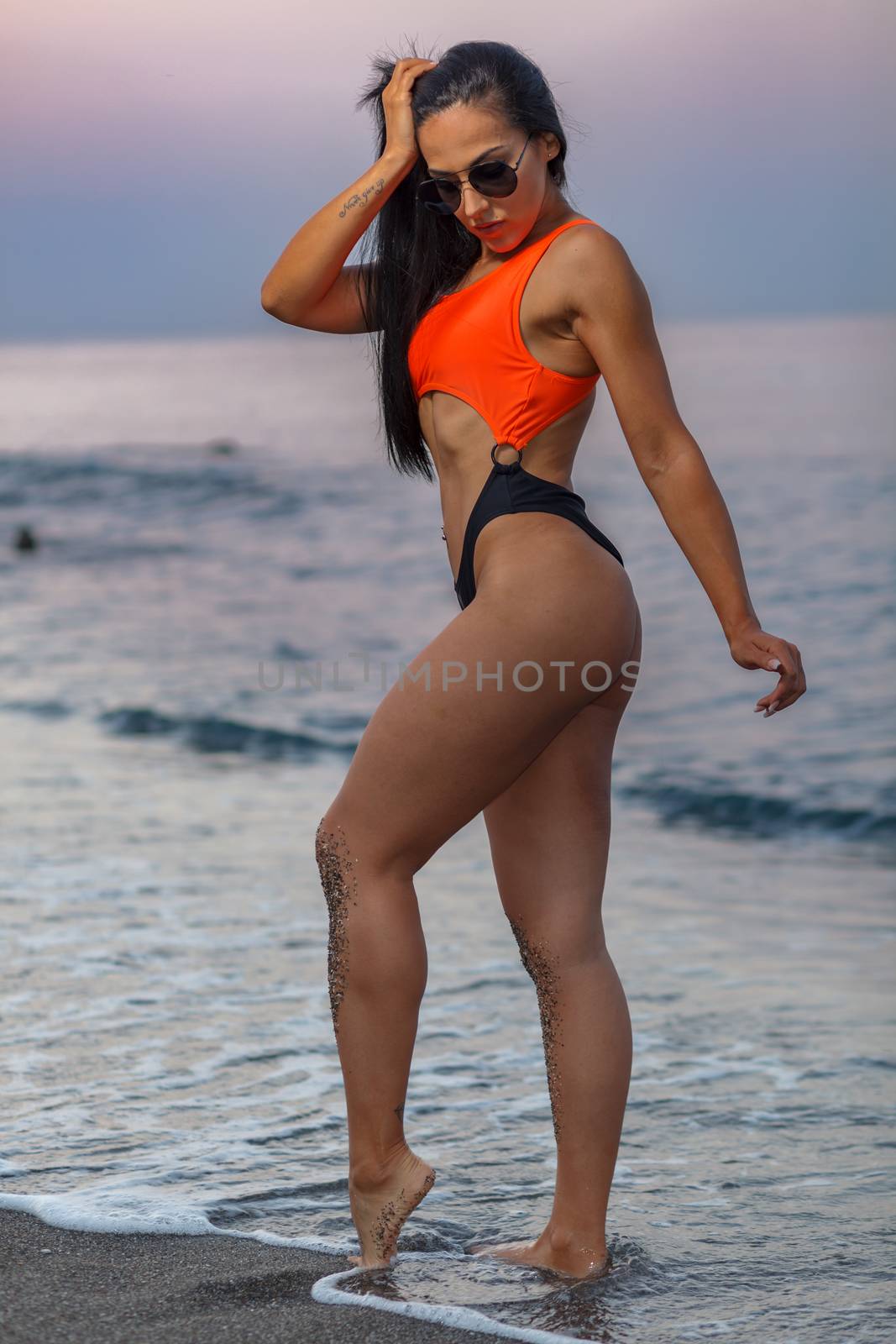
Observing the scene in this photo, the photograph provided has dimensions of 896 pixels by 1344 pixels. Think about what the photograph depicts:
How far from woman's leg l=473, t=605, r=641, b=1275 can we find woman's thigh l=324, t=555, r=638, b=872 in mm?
134

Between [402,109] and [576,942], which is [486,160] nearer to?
[402,109]

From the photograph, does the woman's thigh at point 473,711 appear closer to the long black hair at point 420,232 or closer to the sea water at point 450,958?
the long black hair at point 420,232

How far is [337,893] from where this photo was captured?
7.55 ft

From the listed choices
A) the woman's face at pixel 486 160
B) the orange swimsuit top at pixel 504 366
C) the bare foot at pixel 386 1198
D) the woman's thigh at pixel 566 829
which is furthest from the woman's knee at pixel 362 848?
the woman's face at pixel 486 160

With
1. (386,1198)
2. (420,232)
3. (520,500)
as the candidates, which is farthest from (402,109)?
(386,1198)

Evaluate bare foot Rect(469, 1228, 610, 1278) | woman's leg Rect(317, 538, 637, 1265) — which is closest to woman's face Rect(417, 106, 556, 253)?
woman's leg Rect(317, 538, 637, 1265)

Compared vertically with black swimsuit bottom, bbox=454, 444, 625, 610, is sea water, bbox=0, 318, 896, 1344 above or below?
below

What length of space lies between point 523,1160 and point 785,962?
1.63 meters

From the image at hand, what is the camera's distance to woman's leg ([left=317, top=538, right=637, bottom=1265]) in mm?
2213

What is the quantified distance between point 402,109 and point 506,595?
812 mm

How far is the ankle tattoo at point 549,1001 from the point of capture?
2.41 metres

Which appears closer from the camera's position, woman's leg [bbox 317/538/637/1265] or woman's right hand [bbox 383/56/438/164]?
woman's leg [bbox 317/538/637/1265]

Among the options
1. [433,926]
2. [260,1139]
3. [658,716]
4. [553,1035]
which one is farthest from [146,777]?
[553,1035]

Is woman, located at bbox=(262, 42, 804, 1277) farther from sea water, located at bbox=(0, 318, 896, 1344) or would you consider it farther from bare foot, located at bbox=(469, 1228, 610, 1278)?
sea water, located at bbox=(0, 318, 896, 1344)
